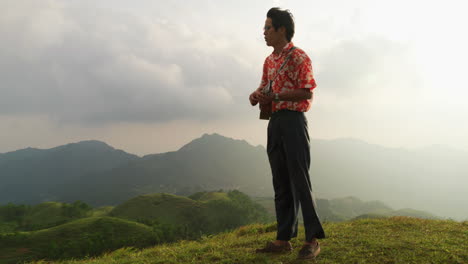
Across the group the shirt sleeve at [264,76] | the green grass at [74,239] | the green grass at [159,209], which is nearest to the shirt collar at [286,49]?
the shirt sleeve at [264,76]

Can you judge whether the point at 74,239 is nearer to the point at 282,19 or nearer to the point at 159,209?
the point at 159,209

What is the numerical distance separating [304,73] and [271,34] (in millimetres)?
816

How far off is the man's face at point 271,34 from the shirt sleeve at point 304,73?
1.54 ft

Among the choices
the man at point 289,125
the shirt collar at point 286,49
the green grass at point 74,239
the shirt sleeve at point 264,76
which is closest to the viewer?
the man at point 289,125

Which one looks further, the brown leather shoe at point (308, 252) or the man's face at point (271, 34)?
the man's face at point (271, 34)

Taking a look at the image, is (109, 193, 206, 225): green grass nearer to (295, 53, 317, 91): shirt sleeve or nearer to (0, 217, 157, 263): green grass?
(0, 217, 157, 263): green grass

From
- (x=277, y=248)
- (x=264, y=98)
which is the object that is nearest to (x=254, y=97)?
(x=264, y=98)

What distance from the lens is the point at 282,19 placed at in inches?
177

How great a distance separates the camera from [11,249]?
161 ft

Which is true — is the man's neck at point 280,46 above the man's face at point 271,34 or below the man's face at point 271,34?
below

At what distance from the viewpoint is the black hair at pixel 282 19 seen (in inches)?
177

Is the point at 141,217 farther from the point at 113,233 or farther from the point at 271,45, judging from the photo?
the point at 271,45

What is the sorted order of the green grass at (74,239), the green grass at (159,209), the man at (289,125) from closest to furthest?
the man at (289,125), the green grass at (74,239), the green grass at (159,209)

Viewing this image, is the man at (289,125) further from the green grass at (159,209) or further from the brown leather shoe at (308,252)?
the green grass at (159,209)
